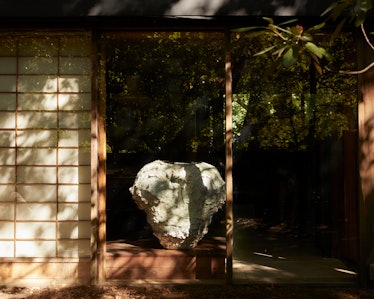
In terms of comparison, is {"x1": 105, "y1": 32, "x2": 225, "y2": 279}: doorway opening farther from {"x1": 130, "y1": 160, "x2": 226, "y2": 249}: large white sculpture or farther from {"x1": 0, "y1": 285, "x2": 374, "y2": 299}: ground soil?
{"x1": 0, "y1": 285, "x2": 374, "y2": 299}: ground soil

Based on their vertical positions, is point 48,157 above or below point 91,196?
above

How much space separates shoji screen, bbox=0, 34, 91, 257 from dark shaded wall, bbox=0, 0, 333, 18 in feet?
1.50

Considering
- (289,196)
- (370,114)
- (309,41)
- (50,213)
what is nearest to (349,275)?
(289,196)

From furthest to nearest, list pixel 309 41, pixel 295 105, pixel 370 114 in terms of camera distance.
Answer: pixel 295 105
pixel 370 114
pixel 309 41

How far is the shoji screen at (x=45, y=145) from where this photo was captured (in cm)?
536

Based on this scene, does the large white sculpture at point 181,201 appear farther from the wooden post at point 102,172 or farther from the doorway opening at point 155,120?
the wooden post at point 102,172

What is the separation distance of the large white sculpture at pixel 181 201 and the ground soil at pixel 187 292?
528mm

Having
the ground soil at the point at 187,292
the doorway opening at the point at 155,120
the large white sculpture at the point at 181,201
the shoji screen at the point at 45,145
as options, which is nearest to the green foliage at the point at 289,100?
the doorway opening at the point at 155,120

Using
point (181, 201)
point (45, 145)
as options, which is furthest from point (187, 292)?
point (45, 145)

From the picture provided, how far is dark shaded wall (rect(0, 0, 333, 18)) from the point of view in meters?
4.97

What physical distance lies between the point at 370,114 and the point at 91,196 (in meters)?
3.01

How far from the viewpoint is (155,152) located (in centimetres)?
552

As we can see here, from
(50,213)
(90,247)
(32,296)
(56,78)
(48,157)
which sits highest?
(56,78)

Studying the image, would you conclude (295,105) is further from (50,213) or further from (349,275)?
(50,213)
